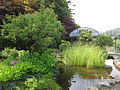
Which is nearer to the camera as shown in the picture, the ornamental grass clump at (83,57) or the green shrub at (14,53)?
the green shrub at (14,53)

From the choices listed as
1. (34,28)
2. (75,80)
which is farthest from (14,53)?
(75,80)

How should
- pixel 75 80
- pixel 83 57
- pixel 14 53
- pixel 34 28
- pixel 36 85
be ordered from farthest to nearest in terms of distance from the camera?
pixel 83 57 < pixel 14 53 < pixel 34 28 < pixel 75 80 < pixel 36 85

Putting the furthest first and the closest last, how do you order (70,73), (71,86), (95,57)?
(95,57) < (70,73) < (71,86)

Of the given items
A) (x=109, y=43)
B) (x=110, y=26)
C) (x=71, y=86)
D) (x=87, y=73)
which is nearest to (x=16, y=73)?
(x=71, y=86)

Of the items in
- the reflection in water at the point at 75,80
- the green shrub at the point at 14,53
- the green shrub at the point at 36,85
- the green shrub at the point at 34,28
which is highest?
the green shrub at the point at 34,28

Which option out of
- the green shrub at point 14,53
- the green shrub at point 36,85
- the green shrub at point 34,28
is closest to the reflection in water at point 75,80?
the green shrub at point 36,85

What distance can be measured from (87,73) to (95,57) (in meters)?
1.20

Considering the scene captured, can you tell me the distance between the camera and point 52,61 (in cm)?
513

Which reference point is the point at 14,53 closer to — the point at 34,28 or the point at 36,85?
the point at 34,28

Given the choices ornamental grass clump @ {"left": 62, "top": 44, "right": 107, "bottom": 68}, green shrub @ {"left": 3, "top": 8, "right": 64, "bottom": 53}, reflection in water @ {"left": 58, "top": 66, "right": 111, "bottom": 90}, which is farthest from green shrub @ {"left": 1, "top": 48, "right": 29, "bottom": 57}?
ornamental grass clump @ {"left": 62, "top": 44, "right": 107, "bottom": 68}

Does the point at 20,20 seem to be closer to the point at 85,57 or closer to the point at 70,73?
the point at 70,73

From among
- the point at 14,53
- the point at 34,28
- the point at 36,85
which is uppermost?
the point at 34,28

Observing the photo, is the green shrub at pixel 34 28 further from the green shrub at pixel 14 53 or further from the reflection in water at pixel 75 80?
the reflection in water at pixel 75 80

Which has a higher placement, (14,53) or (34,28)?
(34,28)
